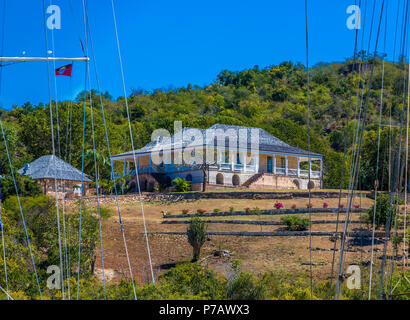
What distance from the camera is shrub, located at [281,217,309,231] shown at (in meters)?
27.8

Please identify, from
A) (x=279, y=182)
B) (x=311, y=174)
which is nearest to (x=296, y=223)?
(x=279, y=182)

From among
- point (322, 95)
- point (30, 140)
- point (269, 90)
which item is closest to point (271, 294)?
point (30, 140)

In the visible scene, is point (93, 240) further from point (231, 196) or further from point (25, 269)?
point (231, 196)

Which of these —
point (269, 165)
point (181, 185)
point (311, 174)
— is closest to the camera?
point (181, 185)

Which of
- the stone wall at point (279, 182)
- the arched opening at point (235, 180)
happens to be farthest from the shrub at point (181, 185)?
the stone wall at point (279, 182)

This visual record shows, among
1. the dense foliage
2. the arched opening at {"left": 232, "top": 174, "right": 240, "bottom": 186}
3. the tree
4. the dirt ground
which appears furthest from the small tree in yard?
the tree

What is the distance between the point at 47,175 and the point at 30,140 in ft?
49.1

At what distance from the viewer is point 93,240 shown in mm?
23594

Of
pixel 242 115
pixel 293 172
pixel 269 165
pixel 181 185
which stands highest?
pixel 242 115

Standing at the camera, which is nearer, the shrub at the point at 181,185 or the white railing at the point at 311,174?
the shrub at the point at 181,185

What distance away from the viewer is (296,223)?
28172 mm

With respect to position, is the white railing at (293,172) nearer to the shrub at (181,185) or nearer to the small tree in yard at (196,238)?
the shrub at (181,185)

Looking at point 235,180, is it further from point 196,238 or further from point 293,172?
point 196,238

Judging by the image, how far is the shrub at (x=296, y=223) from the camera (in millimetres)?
27828
